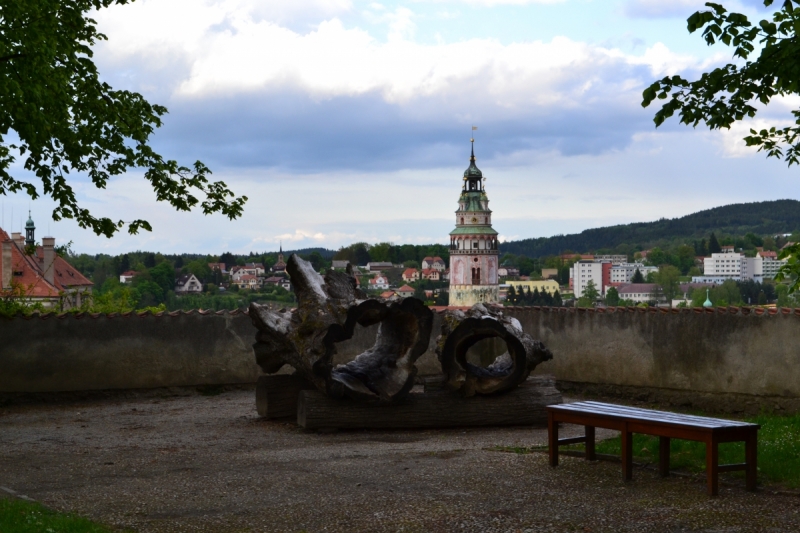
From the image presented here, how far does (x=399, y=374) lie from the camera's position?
504 inches

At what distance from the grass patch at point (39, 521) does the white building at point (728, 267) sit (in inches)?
3713

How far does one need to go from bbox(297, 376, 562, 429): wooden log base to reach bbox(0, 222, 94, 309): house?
272 inches

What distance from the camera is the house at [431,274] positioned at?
109662 millimetres

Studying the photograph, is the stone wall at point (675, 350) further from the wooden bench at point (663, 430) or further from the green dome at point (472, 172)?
the green dome at point (472, 172)

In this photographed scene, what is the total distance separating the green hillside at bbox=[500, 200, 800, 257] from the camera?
12044cm

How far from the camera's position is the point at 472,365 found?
1280 cm

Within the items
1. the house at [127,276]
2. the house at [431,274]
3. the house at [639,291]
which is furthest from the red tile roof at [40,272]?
the house at [639,291]

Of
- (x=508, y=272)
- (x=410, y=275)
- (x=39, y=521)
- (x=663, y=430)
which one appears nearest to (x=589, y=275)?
(x=508, y=272)

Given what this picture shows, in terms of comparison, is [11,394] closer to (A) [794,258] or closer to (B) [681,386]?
(B) [681,386]

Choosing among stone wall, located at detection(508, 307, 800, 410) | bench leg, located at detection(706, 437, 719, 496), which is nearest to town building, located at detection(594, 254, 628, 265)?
stone wall, located at detection(508, 307, 800, 410)

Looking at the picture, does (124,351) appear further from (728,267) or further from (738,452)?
(728,267)

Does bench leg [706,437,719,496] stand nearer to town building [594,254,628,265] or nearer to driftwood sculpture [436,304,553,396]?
driftwood sculpture [436,304,553,396]

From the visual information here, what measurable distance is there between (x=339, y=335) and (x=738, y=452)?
5.04 meters

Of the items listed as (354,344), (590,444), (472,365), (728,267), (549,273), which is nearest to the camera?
(590,444)
